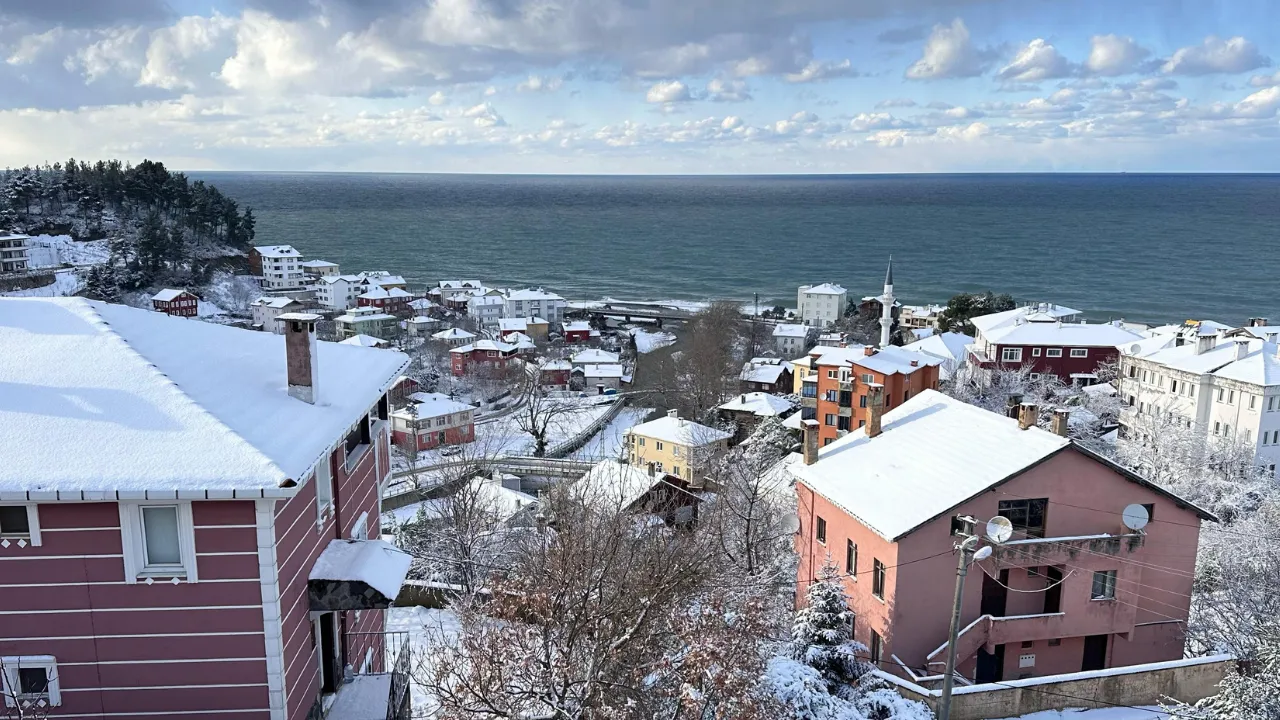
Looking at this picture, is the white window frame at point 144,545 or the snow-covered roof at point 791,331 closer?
the white window frame at point 144,545

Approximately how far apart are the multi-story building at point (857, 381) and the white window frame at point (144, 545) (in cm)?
4348

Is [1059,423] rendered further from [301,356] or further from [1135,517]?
[301,356]

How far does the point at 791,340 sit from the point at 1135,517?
7230cm

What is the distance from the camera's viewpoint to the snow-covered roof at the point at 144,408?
923 cm

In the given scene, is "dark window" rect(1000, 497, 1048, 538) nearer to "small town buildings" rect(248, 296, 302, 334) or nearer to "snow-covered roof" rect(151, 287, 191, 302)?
"small town buildings" rect(248, 296, 302, 334)

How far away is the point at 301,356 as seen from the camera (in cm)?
1170

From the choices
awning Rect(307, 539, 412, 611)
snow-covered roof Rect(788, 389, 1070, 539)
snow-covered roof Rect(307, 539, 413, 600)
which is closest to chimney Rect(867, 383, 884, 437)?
snow-covered roof Rect(788, 389, 1070, 539)

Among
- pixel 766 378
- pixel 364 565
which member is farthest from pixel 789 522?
pixel 766 378

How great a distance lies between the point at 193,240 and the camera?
123 m

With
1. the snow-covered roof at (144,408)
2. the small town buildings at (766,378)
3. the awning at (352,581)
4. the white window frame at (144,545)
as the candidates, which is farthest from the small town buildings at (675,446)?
the white window frame at (144,545)

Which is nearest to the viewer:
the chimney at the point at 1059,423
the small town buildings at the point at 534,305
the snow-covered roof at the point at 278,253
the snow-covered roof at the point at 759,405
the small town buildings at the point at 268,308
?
the chimney at the point at 1059,423

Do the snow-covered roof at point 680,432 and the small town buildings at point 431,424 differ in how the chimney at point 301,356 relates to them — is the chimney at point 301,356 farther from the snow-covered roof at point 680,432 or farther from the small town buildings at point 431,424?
the small town buildings at point 431,424

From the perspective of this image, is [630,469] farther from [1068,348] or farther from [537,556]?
[1068,348]

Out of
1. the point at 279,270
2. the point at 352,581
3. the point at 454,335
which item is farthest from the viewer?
the point at 279,270
